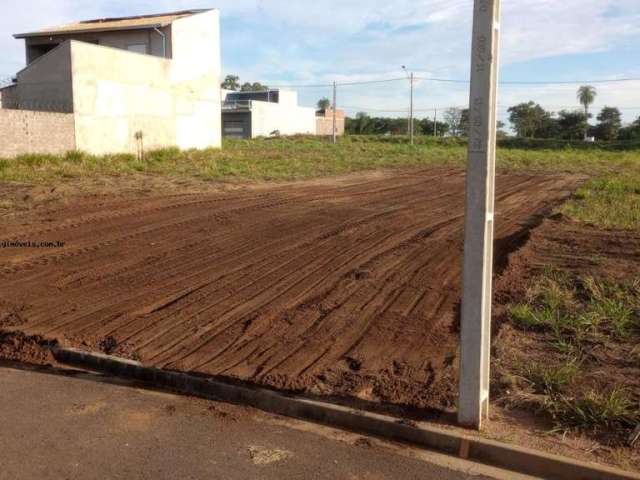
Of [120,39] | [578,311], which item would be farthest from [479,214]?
[120,39]

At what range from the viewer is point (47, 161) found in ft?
75.3

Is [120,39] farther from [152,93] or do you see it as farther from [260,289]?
[260,289]

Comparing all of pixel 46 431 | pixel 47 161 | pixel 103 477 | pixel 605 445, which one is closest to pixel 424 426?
pixel 605 445

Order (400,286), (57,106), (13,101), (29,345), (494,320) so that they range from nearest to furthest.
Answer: (29,345), (494,320), (400,286), (57,106), (13,101)

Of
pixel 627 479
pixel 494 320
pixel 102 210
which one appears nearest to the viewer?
pixel 627 479

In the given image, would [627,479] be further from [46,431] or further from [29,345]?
[29,345]

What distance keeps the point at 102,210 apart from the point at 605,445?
40.9 ft

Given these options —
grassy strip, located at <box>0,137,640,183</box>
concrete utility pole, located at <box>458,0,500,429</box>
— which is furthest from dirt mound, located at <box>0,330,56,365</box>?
grassy strip, located at <box>0,137,640,183</box>

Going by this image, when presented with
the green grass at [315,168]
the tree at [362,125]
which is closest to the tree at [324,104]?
the tree at [362,125]

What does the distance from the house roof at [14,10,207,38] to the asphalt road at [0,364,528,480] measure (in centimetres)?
3198

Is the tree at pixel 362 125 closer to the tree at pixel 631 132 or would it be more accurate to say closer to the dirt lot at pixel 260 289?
the tree at pixel 631 132

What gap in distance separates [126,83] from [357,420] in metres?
27.8

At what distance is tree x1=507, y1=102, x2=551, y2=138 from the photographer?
83875 mm

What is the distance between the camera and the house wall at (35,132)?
22234 millimetres
